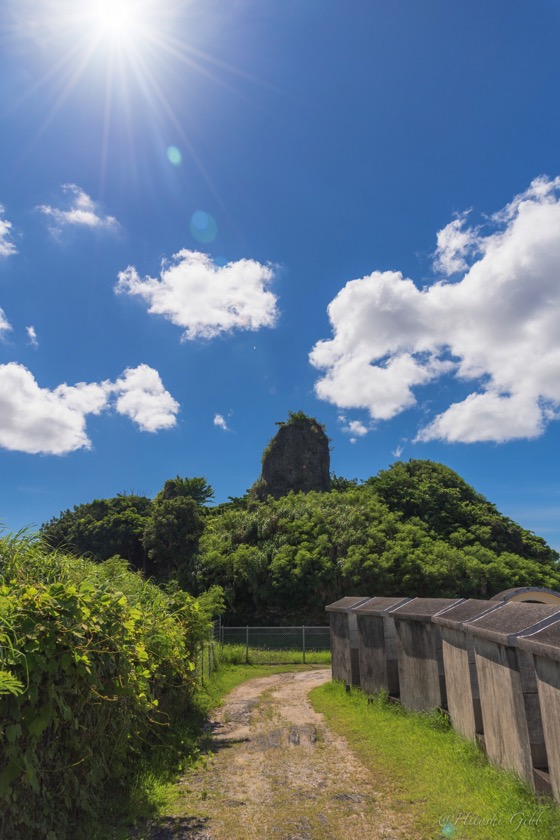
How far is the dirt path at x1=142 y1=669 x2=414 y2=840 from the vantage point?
5031 mm

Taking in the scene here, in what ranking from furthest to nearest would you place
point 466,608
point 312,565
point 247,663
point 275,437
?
point 275,437 < point 312,565 < point 247,663 < point 466,608

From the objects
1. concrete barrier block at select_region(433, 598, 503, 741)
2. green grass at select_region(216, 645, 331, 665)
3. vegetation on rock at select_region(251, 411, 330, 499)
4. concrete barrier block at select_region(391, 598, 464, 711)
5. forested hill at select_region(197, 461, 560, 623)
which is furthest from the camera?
vegetation on rock at select_region(251, 411, 330, 499)

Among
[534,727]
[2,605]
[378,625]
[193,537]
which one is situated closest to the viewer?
[2,605]

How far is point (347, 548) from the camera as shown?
31.8m

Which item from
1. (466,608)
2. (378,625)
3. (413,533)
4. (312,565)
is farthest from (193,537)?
(466,608)

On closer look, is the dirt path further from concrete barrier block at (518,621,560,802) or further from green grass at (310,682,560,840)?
concrete barrier block at (518,621,560,802)

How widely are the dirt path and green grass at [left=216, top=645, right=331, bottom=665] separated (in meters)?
12.0

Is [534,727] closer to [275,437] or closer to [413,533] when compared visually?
[413,533]

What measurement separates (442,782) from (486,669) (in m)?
1.37

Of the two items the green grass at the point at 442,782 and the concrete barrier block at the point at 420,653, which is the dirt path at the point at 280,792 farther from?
the concrete barrier block at the point at 420,653

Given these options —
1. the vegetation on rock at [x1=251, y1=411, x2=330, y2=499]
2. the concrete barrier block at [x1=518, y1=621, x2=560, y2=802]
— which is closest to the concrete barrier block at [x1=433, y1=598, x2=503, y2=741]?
the concrete barrier block at [x1=518, y1=621, x2=560, y2=802]

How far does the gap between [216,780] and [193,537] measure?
33.3 metres

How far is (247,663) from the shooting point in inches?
846

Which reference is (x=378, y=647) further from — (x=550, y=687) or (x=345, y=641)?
(x=550, y=687)
